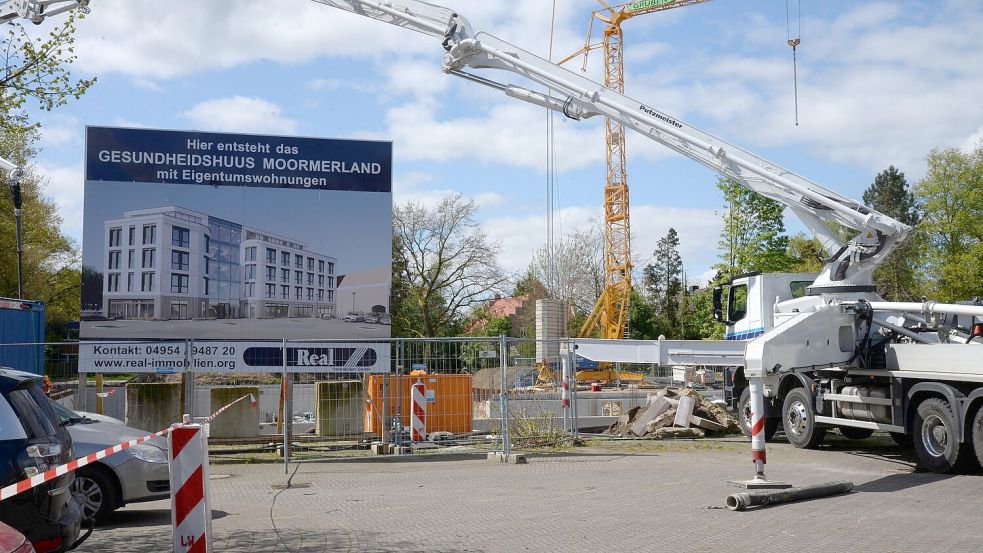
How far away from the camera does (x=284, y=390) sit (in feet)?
48.4

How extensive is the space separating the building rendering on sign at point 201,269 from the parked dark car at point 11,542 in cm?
1372

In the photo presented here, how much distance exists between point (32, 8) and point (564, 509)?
1143 centimetres

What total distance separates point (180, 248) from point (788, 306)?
1161 centimetres

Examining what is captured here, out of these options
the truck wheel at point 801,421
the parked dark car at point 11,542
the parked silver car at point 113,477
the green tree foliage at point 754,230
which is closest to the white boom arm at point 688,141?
the truck wheel at point 801,421

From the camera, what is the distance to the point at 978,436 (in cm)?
Result: 1210

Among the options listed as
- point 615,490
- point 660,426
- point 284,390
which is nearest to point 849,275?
point 660,426

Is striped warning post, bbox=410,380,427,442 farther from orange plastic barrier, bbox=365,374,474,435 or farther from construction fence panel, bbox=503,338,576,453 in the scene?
construction fence panel, bbox=503,338,576,453

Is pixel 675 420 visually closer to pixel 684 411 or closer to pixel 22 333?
pixel 684 411

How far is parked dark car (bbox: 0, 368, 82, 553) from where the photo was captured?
6.14 m

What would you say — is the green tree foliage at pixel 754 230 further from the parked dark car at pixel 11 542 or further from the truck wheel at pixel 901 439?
the parked dark car at pixel 11 542

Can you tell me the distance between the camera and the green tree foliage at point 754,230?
39.2 m

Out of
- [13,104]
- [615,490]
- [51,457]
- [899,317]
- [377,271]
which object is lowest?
[615,490]

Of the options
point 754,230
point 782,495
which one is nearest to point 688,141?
point 782,495

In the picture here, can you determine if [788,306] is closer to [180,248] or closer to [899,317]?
[899,317]
